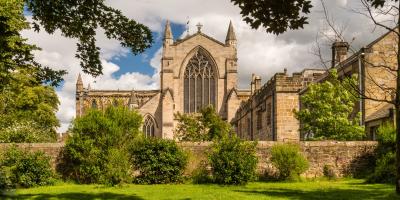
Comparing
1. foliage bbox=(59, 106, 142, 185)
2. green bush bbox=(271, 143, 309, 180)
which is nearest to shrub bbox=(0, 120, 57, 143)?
foliage bbox=(59, 106, 142, 185)

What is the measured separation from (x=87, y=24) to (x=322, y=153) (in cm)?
1796

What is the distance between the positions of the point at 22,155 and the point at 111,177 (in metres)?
4.55

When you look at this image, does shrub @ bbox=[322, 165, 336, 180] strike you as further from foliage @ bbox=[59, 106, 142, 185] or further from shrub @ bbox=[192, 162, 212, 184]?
foliage @ bbox=[59, 106, 142, 185]

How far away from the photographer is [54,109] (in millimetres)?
47625

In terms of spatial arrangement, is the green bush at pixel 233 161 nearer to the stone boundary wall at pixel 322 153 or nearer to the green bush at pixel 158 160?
the green bush at pixel 158 160

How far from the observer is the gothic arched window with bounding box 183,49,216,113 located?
209 ft

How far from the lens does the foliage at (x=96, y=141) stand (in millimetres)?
23109

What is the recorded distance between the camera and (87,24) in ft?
27.8

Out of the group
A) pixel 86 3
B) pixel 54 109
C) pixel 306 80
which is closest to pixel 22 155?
pixel 86 3

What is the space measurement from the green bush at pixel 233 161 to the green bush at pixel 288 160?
1127mm

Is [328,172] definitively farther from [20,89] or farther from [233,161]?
[20,89]

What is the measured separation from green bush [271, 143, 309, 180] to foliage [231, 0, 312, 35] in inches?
635

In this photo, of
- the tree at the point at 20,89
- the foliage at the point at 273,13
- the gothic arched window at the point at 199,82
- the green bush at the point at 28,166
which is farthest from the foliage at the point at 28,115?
the gothic arched window at the point at 199,82

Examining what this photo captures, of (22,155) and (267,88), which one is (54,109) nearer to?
(267,88)
